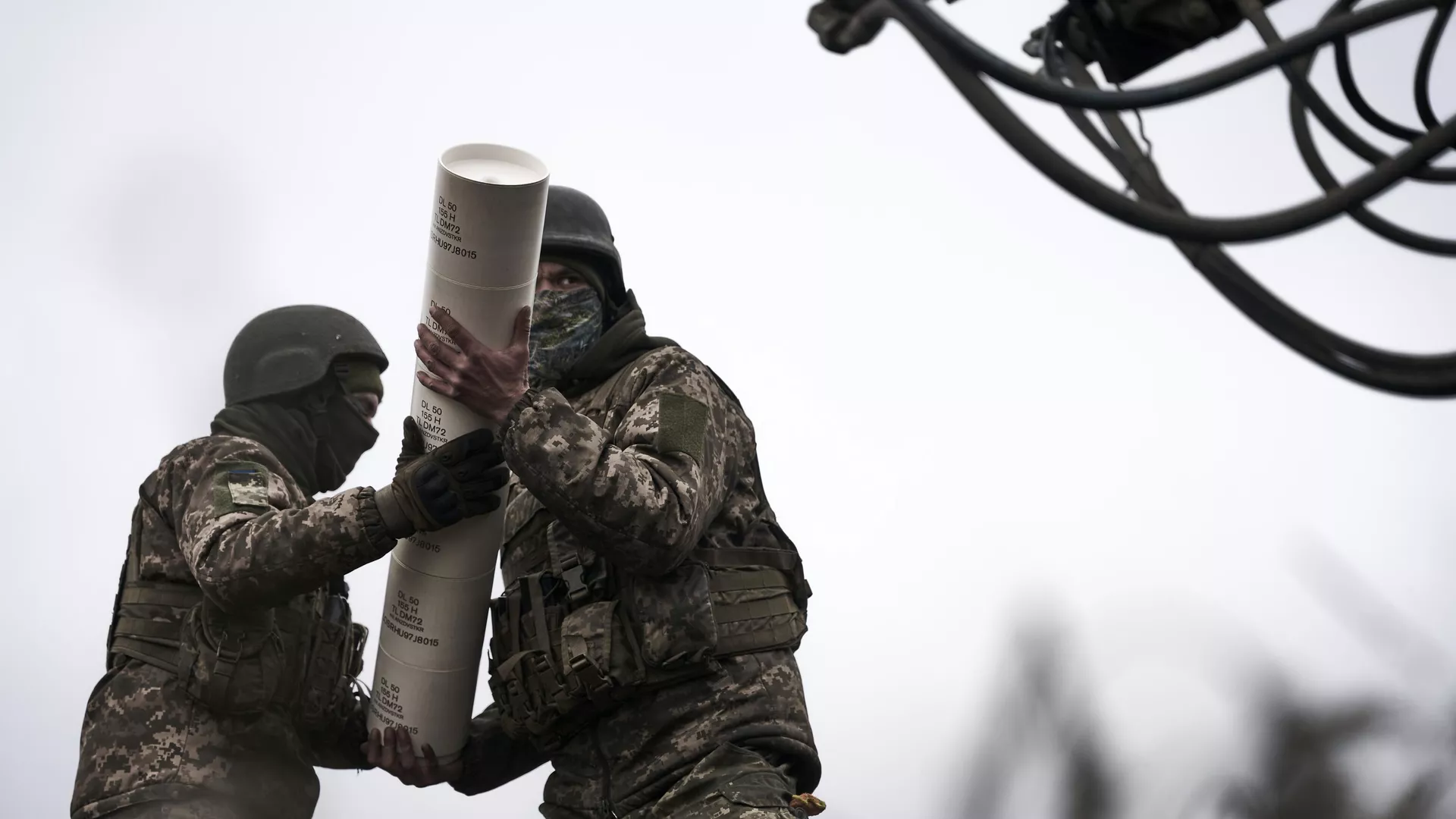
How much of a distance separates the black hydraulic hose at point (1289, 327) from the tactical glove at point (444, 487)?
2.36 meters

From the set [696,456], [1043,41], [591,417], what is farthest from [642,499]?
[1043,41]

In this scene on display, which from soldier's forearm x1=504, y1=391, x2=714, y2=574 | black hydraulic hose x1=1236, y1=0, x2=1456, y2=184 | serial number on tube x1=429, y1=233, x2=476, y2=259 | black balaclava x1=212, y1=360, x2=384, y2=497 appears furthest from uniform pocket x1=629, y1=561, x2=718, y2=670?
black hydraulic hose x1=1236, y1=0, x2=1456, y2=184

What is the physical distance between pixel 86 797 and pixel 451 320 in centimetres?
213

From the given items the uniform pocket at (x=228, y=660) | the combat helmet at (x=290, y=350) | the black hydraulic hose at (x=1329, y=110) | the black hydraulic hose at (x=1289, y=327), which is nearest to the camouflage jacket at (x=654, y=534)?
the uniform pocket at (x=228, y=660)

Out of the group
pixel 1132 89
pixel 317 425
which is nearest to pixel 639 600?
pixel 317 425

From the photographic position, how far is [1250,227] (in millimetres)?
2895

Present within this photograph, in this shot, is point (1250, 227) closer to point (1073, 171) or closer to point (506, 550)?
point (1073, 171)

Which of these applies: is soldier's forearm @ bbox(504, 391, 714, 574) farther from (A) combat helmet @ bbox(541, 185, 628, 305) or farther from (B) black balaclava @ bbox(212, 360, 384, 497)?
(B) black balaclava @ bbox(212, 360, 384, 497)

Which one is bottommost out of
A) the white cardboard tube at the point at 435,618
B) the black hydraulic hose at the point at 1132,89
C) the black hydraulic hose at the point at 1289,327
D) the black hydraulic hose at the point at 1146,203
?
the white cardboard tube at the point at 435,618

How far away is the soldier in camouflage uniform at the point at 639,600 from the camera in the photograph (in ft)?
15.2

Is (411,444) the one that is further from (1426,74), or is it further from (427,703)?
(1426,74)

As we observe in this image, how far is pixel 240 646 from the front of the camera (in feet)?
17.3

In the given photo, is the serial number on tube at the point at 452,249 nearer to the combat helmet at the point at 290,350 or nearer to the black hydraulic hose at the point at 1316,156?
the combat helmet at the point at 290,350

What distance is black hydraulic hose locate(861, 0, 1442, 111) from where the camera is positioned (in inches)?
113
